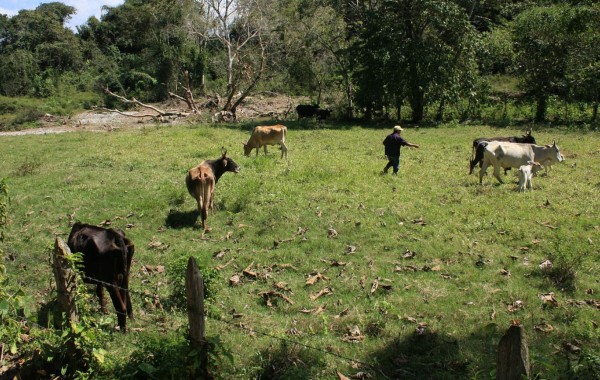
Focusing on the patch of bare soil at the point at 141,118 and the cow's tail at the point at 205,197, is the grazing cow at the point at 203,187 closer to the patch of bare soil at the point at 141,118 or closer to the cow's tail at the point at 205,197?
the cow's tail at the point at 205,197

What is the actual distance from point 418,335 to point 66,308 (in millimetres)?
4524

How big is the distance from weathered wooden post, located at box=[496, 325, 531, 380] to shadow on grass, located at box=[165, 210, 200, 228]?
378 inches

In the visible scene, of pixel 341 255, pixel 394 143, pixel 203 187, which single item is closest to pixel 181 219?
pixel 203 187

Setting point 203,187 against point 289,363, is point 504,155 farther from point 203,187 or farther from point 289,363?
point 289,363

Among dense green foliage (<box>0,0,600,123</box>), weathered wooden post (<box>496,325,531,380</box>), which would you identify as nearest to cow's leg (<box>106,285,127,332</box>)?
weathered wooden post (<box>496,325,531,380</box>)

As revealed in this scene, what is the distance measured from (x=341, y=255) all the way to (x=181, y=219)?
439cm

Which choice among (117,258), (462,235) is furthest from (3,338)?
(462,235)

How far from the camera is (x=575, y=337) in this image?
716cm

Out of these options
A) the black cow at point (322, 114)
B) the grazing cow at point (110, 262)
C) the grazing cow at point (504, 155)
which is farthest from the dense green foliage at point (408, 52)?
the grazing cow at point (110, 262)

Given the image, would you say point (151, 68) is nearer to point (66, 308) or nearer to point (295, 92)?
point (295, 92)

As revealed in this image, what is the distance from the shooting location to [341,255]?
406 inches

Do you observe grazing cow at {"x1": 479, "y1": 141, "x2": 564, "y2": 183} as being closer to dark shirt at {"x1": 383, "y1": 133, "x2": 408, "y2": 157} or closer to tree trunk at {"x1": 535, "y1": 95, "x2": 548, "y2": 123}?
dark shirt at {"x1": 383, "y1": 133, "x2": 408, "y2": 157}

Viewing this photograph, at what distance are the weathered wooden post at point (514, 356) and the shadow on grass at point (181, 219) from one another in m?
9.59

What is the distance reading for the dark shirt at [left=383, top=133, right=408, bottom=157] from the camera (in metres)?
15.3
